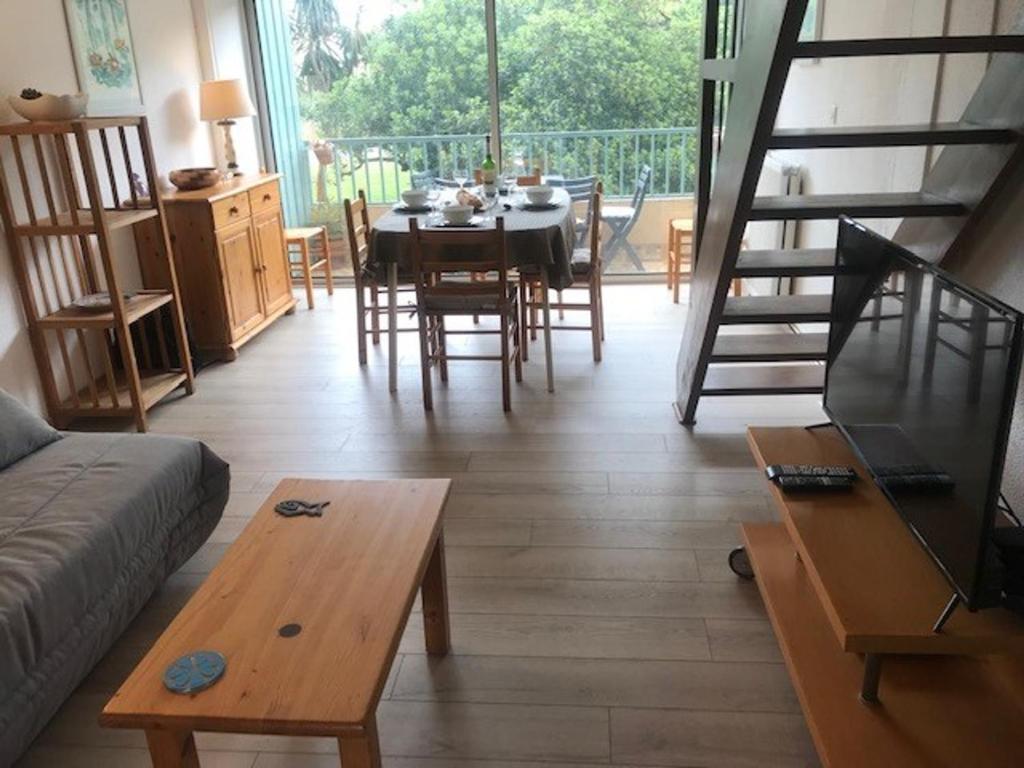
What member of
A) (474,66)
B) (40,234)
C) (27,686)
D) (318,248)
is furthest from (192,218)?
(27,686)

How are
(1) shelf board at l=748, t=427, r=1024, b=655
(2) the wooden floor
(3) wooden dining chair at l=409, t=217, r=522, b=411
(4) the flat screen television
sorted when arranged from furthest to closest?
(3) wooden dining chair at l=409, t=217, r=522, b=411, (2) the wooden floor, (1) shelf board at l=748, t=427, r=1024, b=655, (4) the flat screen television

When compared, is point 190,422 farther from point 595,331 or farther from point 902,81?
point 902,81

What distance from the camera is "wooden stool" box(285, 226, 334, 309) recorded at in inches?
218

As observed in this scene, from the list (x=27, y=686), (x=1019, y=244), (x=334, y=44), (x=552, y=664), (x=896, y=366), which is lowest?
(x=552, y=664)

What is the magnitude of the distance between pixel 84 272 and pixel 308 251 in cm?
175

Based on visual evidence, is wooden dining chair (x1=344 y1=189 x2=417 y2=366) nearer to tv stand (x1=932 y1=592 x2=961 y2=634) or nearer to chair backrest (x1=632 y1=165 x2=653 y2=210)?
chair backrest (x1=632 y1=165 x2=653 y2=210)

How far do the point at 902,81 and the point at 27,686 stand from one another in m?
3.33

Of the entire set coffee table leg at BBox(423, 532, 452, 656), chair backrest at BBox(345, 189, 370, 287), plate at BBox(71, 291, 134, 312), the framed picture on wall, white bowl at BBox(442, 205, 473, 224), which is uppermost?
the framed picture on wall

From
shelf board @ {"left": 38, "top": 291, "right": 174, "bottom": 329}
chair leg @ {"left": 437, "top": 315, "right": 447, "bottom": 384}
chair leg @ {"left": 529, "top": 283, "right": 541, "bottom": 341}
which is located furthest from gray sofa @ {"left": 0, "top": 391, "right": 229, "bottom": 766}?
chair leg @ {"left": 529, "top": 283, "right": 541, "bottom": 341}

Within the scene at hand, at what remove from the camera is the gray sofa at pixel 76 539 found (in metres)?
1.85

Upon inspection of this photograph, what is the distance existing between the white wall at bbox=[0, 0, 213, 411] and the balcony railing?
1.07 meters

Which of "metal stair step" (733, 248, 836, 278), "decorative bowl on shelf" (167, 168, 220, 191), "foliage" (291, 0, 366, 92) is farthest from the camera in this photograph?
"foliage" (291, 0, 366, 92)

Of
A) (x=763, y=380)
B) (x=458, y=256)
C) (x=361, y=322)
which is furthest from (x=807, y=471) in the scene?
(x=361, y=322)

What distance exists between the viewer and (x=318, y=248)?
627cm
